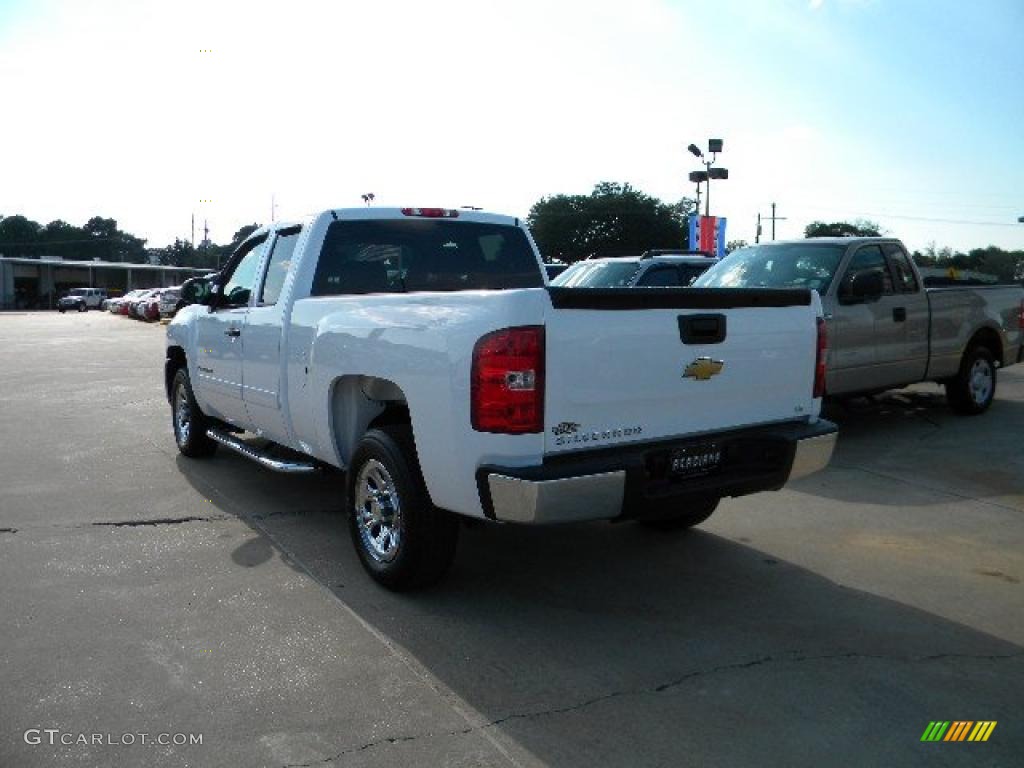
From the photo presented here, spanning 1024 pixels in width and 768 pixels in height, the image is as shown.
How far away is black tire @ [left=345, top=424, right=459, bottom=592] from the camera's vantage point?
4211mm

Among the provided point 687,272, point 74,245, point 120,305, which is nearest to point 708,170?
point 687,272

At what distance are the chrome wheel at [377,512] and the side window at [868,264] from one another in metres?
5.60

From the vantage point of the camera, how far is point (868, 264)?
348 inches

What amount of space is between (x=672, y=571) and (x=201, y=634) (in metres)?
2.47

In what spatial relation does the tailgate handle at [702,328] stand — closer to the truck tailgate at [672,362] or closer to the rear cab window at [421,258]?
the truck tailgate at [672,362]

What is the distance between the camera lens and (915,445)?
838 centimetres

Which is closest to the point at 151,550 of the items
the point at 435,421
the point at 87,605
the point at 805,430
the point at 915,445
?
the point at 87,605

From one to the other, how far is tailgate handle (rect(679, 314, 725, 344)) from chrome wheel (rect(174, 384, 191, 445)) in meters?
5.19

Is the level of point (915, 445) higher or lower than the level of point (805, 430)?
lower

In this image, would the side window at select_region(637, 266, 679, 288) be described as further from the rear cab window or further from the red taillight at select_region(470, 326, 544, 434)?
the red taillight at select_region(470, 326, 544, 434)

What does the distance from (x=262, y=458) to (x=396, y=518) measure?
1678mm

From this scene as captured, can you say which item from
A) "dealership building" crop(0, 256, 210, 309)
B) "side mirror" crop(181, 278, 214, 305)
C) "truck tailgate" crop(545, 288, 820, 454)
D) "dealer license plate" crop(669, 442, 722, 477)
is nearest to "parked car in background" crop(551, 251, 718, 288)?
"side mirror" crop(181, 278, 214, 305)

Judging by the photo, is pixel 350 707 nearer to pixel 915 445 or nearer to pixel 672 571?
pixel 672 571

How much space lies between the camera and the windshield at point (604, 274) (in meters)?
11.5
